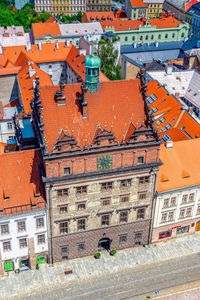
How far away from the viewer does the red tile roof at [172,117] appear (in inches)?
3093

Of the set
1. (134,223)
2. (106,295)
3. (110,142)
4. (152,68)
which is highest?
(110,142)

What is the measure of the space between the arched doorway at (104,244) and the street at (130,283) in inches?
232

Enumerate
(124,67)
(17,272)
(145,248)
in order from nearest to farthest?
(17,272) → (145,248) → (124,67)

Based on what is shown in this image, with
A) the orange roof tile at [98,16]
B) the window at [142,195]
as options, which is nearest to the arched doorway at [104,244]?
the window at [142,195]

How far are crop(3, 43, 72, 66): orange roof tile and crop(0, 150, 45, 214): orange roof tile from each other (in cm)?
6972

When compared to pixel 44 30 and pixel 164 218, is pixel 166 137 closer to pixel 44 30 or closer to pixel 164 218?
pixel 164 218

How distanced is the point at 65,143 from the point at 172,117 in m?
37.1

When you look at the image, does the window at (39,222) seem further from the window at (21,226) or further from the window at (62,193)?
the window at (62,193)

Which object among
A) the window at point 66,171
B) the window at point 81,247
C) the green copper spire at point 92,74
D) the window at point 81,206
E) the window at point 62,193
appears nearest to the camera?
the window at point 66,171

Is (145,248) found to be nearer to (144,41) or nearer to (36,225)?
(36,225)

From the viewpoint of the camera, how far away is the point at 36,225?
59.9 metres

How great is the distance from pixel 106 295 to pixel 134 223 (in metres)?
12.9

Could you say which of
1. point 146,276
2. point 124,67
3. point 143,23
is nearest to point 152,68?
point 124,67

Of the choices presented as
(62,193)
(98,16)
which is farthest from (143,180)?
(98,16)
